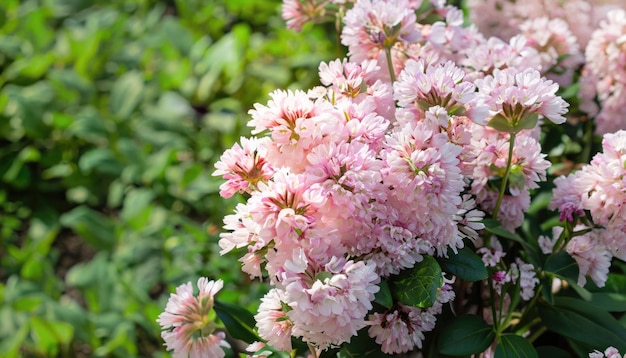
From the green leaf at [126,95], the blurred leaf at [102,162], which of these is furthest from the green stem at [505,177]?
the green leaf at [126,95]

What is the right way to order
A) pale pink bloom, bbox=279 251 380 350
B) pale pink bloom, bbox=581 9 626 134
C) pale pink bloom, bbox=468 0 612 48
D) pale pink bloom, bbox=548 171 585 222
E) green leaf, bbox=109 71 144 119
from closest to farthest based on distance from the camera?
pale pink bloom, bbox=279 251 380 350 < pale pink bloom, bbox=548 171 585 222 < pale pink bloom, bbox=581 9 626 134 < pale pink bloom, bbox=468 0 612 48 < green leaf, bbox=109 71 144 119

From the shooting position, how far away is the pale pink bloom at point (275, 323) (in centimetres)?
84

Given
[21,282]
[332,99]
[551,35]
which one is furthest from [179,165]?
[332,99]

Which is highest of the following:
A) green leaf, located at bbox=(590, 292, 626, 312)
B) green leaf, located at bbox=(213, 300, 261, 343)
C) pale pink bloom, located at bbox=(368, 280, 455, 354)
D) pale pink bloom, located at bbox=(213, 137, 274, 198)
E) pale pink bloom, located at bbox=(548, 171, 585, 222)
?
pale pink bloom, located at bbox=(213, 137, 274, 198)

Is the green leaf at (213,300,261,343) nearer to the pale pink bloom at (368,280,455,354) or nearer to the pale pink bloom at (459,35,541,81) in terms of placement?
the pale pink bloom at (368,280,455,354)

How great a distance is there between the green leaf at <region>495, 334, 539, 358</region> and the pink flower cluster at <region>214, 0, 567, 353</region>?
0.44 feet

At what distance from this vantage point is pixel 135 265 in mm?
2037

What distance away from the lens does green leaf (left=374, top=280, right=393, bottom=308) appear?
0.81 meters

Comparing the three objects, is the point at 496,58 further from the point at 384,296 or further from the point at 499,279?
the point at 384,296

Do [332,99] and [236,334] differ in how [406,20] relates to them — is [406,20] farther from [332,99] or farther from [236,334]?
[236,334]

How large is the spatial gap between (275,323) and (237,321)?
20 centimetres

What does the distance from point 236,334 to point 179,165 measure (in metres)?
1.37

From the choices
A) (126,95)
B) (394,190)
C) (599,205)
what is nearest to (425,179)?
(394,190)

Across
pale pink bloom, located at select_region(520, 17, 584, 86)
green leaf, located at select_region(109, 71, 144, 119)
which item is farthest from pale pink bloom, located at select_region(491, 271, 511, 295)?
green leaf, located at select_region(109, 71, 144, 119)
